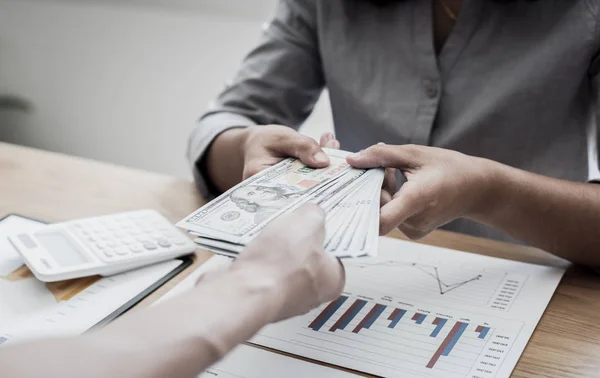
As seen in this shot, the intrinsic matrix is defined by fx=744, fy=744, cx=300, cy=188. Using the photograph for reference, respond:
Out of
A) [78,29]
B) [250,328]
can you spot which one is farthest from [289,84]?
[78,29]

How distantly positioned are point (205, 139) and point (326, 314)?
0.41 meters

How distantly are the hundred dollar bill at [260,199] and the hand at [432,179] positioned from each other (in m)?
0.05

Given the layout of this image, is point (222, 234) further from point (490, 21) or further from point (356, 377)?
point (490, 21)

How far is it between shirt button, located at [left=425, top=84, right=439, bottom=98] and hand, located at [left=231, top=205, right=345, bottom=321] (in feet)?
1.68

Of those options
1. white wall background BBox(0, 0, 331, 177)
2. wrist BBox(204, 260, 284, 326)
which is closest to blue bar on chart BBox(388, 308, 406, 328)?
wrist BBox(204, 260, 284, 326)

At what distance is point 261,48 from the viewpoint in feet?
3.83

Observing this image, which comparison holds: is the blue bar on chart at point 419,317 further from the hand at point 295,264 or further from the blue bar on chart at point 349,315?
the hand at point 295,264

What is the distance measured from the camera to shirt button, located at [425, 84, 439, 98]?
1.05 m

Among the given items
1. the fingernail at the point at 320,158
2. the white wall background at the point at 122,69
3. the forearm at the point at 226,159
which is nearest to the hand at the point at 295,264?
the fingernail at the point at 320,158

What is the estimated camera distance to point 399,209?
27.7 inches

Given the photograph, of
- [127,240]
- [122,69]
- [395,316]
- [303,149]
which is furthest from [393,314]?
[122,69]

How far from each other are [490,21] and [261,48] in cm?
35

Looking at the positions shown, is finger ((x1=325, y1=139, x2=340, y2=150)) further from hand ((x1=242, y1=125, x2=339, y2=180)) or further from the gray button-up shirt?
the gray button-up shirt

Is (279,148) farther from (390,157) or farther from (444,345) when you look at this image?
(444,345)
